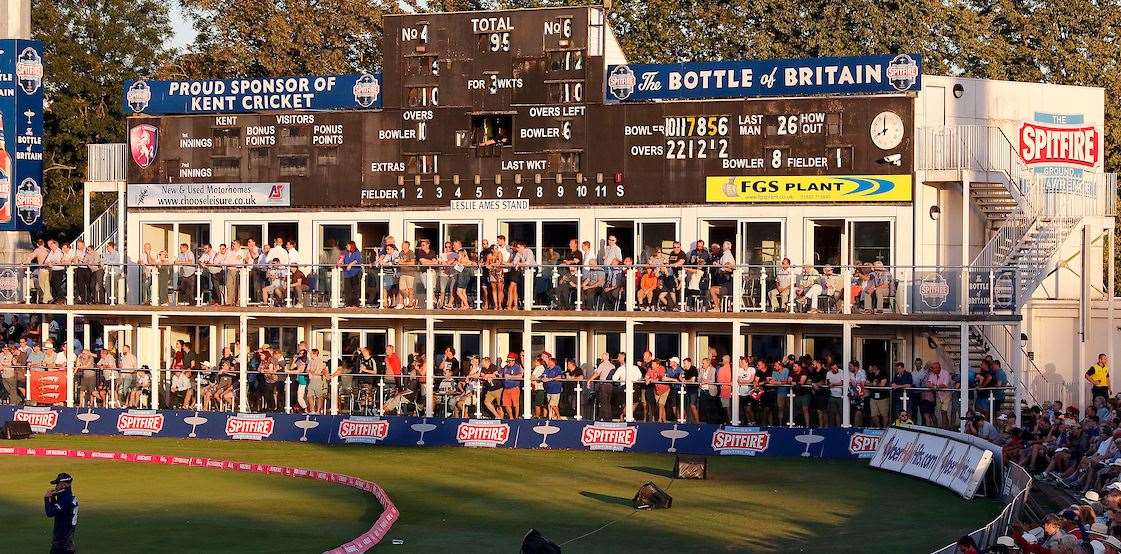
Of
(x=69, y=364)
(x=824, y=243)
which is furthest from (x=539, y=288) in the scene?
(x=69, y=364)

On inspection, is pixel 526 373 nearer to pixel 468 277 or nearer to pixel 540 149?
pixel 468 277

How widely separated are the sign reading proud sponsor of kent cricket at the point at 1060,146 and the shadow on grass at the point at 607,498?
57.2 feet

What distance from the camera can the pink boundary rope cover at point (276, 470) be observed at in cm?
2278

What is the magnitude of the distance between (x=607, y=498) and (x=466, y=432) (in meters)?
9.19

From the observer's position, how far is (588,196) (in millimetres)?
37594

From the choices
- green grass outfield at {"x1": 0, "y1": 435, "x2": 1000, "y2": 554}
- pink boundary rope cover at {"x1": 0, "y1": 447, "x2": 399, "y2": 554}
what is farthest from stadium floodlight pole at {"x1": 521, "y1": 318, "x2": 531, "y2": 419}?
pink boundary rope cover at {"x1": 0, "y1": 447, "x2": 399, "y2": 554}

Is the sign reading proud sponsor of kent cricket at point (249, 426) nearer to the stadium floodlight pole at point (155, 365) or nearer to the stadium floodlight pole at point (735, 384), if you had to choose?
the stadium floodlight pole at point (155, 365)

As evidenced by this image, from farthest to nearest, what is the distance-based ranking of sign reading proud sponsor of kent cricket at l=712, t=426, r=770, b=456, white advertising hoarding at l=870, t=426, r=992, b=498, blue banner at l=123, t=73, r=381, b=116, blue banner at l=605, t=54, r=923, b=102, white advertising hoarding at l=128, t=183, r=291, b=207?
white advertising hoarding at l=128, t=183, r=291, b=207
blue banner at l=123, t=73, r=381, b=116
blue banner at l=605, t=54, r=923, b=102
sign reading proud sponsor of kent cricket at l=712, t=426, r=770, b=456
white advertising hoarding at l=870, t=426, r=992, b=498

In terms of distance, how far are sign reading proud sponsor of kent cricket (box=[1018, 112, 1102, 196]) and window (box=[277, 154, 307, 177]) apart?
56.3ft

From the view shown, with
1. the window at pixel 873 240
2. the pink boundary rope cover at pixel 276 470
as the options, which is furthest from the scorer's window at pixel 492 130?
the pink boundary rope cover at pixel 276 470

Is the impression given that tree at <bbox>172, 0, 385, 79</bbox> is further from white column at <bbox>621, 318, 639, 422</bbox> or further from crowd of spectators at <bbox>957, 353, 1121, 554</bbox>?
crowd of spectators at <bbox>957, 353, 1121, 554</bbox>

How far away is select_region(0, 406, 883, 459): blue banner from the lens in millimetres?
34156

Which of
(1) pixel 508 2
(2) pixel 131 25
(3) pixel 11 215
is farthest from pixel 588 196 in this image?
(2) pixel 131 25

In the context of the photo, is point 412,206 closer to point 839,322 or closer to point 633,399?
point 633,399
